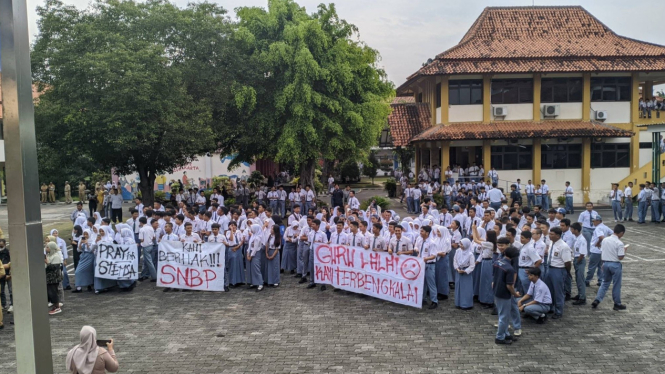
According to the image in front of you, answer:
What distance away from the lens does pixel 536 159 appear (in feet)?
91.9

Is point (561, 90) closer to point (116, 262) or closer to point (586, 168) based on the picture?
point (586, 168)

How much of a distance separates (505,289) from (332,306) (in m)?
3.87

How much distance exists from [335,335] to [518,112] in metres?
21.9

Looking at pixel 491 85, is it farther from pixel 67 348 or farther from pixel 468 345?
pixel 67 348

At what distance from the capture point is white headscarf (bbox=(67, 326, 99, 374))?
18.2 ft

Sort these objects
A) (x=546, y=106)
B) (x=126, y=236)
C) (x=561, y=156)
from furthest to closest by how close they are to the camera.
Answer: (x=561, y=156) < (x=546, y=106) < (x=126, y=236)

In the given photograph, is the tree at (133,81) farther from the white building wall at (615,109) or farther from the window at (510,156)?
the white building wall at (615,109)

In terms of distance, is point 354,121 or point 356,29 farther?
point 356,29

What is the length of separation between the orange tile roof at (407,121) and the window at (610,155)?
8765mm

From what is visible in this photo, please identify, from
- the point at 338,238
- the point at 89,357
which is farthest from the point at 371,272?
the point at 89,357

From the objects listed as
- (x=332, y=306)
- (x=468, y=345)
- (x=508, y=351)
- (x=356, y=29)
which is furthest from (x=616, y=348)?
(x=356, y=29)

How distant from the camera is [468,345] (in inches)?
350

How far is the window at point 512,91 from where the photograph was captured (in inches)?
1103

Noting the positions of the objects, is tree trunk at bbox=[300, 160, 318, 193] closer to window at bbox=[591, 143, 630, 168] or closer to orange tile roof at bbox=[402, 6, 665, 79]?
Answer: orange tile roof at bbox=[402, 6, 665, 79]
